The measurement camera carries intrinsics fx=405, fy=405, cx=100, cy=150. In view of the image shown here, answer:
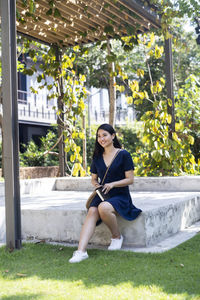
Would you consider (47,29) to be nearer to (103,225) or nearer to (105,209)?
(103,225)

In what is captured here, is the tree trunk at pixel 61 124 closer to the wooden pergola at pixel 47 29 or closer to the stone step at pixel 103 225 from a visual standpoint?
the wooden pergola at pixel 47 29

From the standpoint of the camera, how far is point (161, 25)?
23.0ft

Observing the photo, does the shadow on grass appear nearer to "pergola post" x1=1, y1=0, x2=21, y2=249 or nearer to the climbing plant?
"pergola post" x1=1, y1=0, x2=21, y2=249

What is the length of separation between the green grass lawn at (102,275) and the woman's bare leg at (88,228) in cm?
15

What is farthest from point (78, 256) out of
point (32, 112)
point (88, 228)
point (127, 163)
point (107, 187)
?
point (32, 112)

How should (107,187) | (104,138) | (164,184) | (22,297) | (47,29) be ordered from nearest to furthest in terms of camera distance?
(22,297) < (107,187) < (104,138) < (164,184) < (47,29)

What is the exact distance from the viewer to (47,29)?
7500 mm

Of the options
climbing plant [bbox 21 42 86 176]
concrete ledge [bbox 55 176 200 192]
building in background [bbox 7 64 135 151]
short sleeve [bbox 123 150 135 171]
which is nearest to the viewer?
short sleeve [bbox 123 150 135 171]

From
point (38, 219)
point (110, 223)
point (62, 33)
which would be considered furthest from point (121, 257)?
point (62, 33)

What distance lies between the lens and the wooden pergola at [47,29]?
4000 mm

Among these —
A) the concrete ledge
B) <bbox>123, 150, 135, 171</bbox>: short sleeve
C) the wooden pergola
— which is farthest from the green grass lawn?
the concrete ledge

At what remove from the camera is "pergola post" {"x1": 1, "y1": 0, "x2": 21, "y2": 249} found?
3988mm

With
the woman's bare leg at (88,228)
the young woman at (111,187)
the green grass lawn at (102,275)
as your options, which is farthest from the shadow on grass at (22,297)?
the young woman at (111,187)

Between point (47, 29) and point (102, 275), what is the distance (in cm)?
548
